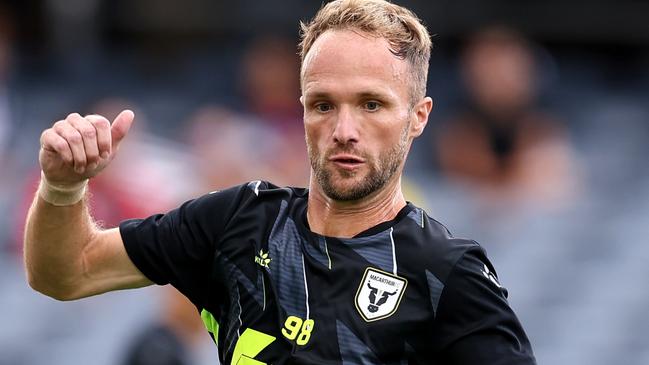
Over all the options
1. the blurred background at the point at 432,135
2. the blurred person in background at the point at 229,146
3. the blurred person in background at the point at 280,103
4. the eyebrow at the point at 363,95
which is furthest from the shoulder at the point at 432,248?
the blurred person in background at the point at 280,103

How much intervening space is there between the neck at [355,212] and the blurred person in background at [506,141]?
6.97 metres

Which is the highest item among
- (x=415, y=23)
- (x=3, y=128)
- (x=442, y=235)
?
(x=415, y=23)

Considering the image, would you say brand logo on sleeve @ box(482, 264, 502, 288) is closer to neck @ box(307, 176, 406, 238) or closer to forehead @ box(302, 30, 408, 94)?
neck @ box(307, 176, 406, 238)

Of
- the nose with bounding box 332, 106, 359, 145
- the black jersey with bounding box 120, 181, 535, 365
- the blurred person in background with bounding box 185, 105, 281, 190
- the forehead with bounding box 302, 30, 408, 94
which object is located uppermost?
the forehead with bounding box 302, 30, 408, 94

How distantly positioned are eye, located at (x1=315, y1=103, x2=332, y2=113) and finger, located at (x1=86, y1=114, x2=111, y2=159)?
24.2 inches

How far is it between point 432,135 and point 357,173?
28.2 feet

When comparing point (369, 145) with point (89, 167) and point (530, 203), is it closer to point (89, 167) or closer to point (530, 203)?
point (89, 167)

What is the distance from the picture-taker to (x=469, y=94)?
12.2 meters

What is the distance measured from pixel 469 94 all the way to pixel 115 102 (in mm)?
3241

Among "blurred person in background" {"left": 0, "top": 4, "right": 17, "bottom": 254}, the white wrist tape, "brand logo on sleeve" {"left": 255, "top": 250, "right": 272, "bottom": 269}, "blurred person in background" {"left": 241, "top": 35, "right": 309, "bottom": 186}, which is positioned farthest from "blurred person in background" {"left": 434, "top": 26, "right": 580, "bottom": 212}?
the white wrist tape

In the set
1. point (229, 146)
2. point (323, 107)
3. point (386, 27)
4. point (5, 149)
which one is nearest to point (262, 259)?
point (323, 107)

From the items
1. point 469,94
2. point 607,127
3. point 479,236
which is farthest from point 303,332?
point 607,127

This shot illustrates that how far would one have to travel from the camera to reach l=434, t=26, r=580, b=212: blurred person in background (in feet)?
36.1

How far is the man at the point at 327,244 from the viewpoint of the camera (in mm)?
3771
